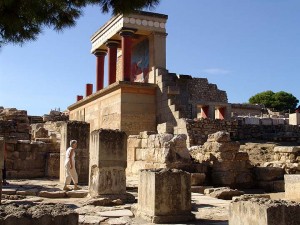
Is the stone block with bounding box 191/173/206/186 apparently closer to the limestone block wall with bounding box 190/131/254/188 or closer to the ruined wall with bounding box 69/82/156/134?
the limestone block wall with bounding box 190/131/254/188

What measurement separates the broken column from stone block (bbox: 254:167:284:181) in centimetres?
589

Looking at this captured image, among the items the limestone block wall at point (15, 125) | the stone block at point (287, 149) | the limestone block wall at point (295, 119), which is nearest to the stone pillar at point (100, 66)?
the limestone block wall at point (15, 125)

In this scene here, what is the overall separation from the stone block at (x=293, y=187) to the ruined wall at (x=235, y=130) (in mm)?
8716

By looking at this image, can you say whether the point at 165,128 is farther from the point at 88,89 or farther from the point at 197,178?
the point at 88,89

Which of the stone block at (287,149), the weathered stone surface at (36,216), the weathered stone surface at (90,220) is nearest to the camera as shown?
the weathered stone surface at (36,216)

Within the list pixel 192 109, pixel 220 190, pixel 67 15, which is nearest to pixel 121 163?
pixel 220 190

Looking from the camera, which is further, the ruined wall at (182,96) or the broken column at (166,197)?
the ruined wall at (182,96)

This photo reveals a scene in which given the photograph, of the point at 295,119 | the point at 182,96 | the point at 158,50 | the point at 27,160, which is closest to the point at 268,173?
the point at 27,160

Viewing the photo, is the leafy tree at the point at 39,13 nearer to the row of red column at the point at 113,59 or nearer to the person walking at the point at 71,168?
the person walking at the point at 71,168

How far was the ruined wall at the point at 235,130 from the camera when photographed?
17078 mm

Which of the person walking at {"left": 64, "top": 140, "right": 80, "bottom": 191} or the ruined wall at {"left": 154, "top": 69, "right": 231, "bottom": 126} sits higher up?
the ruined wall at {"left": 154, "top": 69, "right": 231, "bottom": 126}

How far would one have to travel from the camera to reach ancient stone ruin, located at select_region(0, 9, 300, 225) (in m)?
6.36

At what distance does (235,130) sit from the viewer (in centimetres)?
1903

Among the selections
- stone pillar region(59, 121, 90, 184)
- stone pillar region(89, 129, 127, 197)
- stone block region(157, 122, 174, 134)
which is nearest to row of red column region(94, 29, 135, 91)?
stone block region(157, 122, 174, 134)
